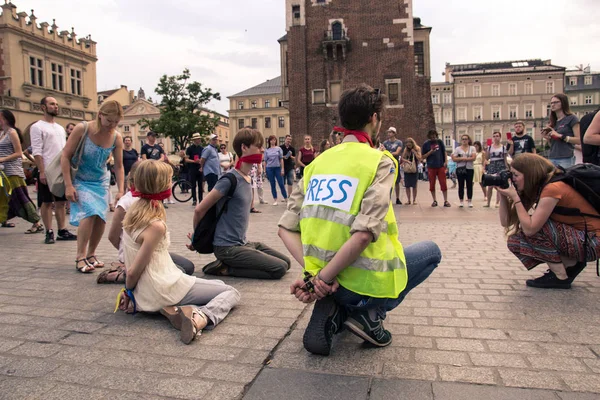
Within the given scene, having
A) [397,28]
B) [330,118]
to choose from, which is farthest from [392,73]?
[330,118]

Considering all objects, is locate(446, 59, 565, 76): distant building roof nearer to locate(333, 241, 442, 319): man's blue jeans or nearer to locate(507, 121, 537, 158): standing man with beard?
locate(507, 121, 537, 158): standing man with beard

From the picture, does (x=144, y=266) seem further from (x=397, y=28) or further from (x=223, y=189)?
(x=397, y=28)

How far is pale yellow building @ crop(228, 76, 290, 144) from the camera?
319ft

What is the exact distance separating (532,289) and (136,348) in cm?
342

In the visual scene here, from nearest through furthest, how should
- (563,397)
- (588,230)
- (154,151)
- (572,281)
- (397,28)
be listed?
(563,397) < (588,230) < (572,281) < (154,151) < (397,28)

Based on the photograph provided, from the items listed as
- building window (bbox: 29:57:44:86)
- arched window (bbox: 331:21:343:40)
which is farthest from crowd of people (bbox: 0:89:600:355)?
building window (bbox: 29:57:44:86)

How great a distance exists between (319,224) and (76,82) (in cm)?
5710

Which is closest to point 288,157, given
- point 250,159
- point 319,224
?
point 250,159

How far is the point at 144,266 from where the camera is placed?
372 cm

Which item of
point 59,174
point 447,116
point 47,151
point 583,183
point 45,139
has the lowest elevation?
point 583,183

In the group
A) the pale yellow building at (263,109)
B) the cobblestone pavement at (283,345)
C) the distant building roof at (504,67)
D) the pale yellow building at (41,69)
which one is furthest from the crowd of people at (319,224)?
the distant building roof at (504,67)

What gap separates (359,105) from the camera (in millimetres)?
2969

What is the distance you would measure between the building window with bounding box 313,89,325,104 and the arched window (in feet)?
13.7

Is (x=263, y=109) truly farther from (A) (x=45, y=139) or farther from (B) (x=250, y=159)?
(B) (x=250, y=159)
